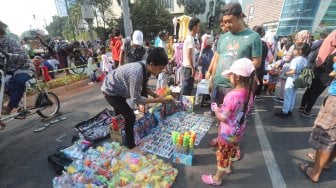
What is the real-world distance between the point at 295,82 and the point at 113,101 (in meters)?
3.77

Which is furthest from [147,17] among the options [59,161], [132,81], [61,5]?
[59,161]

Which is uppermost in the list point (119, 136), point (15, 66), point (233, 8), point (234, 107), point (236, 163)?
point (233, 8)

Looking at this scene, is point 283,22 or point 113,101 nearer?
point 113,101

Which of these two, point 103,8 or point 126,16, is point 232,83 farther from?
point 103,8

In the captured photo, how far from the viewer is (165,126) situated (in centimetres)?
414

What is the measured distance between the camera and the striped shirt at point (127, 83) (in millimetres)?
2607

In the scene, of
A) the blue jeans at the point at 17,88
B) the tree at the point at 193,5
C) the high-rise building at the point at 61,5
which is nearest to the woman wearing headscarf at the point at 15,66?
the blue jeans at the point at 17,88

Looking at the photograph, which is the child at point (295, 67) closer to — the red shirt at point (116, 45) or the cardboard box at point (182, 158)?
the cardboard box at point (182, 158)

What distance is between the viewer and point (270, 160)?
3119mm

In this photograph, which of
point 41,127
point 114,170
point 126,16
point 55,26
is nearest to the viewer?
point 114,170

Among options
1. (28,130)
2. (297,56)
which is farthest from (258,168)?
(28,130)

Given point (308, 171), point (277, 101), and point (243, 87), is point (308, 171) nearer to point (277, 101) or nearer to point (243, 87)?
point (243, 87)

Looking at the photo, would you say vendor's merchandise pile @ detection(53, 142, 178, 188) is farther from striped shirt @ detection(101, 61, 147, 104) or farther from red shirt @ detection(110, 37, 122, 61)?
red shirt @ detection(110, 37, 122, 61)

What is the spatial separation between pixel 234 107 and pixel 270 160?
163 centimetres
